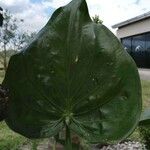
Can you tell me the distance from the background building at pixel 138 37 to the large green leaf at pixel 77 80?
2788 cm

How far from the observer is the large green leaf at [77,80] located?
0.82 metres

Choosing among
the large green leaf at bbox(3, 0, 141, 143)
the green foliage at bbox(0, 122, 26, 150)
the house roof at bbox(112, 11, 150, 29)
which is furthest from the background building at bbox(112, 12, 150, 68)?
the large green leaf at bbox(3, 0, 141, 143)

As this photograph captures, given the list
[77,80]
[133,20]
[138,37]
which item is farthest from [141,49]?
[77,80]

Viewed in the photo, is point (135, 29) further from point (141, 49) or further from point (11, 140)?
point (11, 140)

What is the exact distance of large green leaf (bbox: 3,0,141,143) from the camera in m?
0.82

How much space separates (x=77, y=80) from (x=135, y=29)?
31.0 m

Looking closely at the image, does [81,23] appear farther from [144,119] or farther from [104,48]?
[144,119]

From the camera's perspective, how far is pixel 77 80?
2.73ft

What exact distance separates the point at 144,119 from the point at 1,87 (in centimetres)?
25

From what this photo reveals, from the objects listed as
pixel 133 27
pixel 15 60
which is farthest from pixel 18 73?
pixel 133 27

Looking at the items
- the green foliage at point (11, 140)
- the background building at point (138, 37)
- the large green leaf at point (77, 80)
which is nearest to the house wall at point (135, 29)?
the background building at point (138, 37)

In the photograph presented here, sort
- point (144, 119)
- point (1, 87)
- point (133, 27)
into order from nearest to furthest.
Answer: point (1, 87) < point (144, 119) < point (133, 27)

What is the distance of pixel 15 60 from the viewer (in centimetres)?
85

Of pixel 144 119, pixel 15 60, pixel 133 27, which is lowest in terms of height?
pixel 133 27
